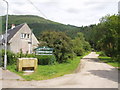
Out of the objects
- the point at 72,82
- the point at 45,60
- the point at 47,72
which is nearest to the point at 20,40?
the point at 45,60

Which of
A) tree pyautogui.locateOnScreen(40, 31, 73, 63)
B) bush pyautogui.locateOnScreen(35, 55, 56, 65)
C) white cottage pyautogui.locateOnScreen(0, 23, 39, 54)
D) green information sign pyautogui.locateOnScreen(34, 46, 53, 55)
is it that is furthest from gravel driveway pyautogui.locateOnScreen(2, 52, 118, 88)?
white cottage pyautogui.locateOnScreen(0, 23, 39, 54)

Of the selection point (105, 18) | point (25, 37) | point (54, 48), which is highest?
point (105, 18)

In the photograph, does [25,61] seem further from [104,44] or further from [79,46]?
[79,46]

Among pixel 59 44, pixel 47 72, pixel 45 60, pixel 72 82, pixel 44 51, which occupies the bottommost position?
pixel 47 72

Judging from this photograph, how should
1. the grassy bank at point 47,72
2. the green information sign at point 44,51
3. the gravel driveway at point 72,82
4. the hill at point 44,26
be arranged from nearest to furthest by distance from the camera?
the gravel driveway at point 72,82
the grassy bank at point 47,72
the green information sign at point 44,51
the hill at point 44,26

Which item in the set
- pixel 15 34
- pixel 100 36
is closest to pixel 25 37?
pixel 15 34

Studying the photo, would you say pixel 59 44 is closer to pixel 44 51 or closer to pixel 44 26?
pixel 44 51

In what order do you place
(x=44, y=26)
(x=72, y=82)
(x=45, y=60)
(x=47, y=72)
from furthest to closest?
(x=44, y=26) → (x=45, y=60) → (x=47, y=72) → (x=72, y=82)

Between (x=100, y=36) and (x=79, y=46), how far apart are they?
51.1 feet

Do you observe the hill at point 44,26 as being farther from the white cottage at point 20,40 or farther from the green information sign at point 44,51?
the green information sign at point 44,51

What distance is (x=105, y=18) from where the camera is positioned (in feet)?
105

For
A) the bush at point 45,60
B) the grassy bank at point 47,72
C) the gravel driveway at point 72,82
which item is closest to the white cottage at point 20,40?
the bush at point 45,60

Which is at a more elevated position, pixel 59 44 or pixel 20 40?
pixel 20 40

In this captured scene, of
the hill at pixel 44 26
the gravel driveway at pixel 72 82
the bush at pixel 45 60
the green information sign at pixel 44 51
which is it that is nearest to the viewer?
the gravel driveway at pixel 72 82
